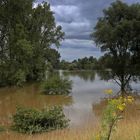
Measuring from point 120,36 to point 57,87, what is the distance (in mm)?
8953

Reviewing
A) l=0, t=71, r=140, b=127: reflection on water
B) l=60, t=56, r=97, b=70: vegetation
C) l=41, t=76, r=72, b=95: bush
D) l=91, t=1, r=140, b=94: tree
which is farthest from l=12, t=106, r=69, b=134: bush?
l=60, t=56, r=97, b=70: vegetation

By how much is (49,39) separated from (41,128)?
50215 millimetres

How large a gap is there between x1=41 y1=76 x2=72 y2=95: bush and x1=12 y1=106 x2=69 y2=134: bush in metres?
20.1

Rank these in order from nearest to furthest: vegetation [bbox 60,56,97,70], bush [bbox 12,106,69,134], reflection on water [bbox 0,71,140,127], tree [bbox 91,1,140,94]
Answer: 1. bush [bbox 12,106,69,134]
2. reflection on water [bbox 0,71,140,127]
3. tree [bbox 91,1,140,94]
4. vegetation [bbox 60,56,97,70]

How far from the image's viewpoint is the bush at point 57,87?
122 feet

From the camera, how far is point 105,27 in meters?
32.9

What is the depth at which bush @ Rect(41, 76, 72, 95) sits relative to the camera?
37194 mm

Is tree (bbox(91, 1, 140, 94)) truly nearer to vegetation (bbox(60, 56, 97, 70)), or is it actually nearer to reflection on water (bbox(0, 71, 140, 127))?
reflection on water (bbox(0, 71, 140, 127))

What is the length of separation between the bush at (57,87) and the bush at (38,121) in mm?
20052

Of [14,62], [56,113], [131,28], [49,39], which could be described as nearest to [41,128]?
[56,113]

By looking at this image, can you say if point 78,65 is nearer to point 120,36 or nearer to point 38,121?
point 120,36

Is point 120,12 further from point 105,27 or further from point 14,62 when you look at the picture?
point 14,62

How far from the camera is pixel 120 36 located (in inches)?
1297

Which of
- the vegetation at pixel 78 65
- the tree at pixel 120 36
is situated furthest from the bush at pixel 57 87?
the vegetation at pixel 78 65
